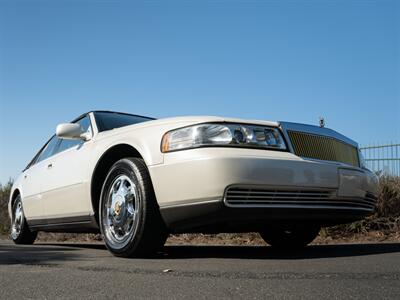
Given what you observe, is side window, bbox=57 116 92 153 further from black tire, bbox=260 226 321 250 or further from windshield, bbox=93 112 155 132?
black tire, bbox=260 226 321 250

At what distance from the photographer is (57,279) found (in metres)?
2.83

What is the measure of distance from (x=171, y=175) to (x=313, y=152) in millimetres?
1122

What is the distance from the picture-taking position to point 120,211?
413 centimetres

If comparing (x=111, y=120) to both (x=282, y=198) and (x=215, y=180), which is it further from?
(x=282, y=198)

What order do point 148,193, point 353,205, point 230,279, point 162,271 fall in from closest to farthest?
point 230,279
point 162,271
point 148,193
point 353,205

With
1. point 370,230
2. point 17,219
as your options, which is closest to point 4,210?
point 17,219

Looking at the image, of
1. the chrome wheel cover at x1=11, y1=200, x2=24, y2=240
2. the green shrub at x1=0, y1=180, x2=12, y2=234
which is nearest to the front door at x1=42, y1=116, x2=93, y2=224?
the chrome wheel cover at x1=11, y1=200, x2=24, y2=240

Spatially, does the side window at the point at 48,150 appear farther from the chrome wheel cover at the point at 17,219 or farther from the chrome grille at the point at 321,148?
the chrome grille at the point at 321,148

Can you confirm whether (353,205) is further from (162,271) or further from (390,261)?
(162,271)

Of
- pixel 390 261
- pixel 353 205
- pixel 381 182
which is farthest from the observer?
pixel 381 182

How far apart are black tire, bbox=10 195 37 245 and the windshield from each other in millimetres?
2285

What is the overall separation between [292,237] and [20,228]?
377 cm

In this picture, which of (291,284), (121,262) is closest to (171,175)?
(121,262)

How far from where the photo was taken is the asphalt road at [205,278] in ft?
7.77
